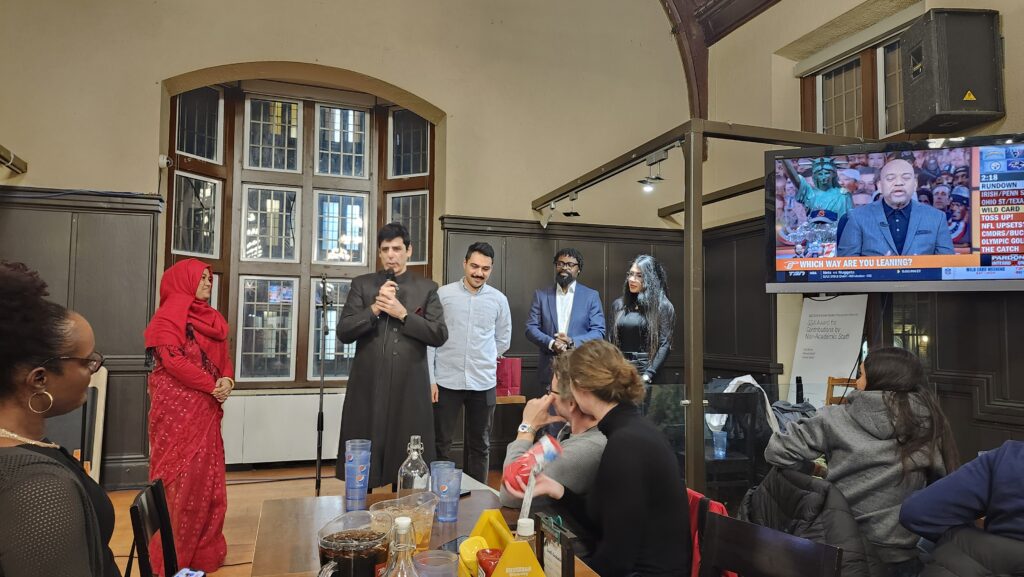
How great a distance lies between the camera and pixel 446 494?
5.94 feet

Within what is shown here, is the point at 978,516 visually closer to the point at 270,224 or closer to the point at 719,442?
the point at 719,442

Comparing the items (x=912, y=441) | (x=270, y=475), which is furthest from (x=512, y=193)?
(x=912, y=441)

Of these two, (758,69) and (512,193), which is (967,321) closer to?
(758,69)

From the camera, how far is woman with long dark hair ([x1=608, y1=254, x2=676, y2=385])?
4766 millimetres

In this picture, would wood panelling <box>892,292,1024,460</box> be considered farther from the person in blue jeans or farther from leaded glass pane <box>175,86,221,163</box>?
leaded glass pane <box>175,86,221,163</box>

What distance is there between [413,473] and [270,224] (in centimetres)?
513

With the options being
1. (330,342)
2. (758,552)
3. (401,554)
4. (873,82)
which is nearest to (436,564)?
(401,554)

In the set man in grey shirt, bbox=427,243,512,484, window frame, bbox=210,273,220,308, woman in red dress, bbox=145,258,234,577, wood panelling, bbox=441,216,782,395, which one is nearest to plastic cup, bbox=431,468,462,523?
woman in red dress, bbox=145,258,234,577

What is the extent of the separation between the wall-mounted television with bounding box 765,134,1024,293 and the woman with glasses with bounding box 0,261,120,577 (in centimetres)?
358

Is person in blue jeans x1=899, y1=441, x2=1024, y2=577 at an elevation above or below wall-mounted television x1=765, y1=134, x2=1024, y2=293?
below

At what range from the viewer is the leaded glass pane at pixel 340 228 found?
655 centimetres

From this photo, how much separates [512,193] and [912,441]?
419 centimetres

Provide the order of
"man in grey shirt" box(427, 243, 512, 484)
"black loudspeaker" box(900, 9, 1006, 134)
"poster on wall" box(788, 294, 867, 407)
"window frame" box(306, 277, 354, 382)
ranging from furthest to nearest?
"window frame" box(306, 277, 354, 382), "poster on wall" box(788, 294, 867, 407), "man in grey shirt" box(427, 243, 512, 484), "black loudspeaker" box(900, 9, 1006, 134)

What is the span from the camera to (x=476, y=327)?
4082mm
